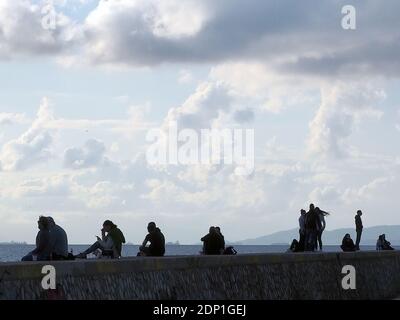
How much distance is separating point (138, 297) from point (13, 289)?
3.50 meters

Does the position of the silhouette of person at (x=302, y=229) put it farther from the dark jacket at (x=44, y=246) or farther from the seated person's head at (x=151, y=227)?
the dark jacket at (x=44, y=246)

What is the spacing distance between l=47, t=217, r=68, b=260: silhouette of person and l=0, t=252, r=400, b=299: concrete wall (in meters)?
1.94

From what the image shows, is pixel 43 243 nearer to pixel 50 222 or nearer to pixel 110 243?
pixel 50 222

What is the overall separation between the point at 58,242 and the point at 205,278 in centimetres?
263

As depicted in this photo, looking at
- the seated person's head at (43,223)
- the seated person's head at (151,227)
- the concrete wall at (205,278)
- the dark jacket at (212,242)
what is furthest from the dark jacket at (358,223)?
the seated person's head at (43,223)

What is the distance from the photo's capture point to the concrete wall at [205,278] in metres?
14.8

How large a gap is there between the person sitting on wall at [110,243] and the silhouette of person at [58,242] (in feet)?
13.5

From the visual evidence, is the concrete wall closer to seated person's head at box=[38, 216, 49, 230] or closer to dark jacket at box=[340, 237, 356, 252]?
seated person's head at box=[38, 216, 49, 230]

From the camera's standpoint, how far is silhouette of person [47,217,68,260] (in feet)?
63.9

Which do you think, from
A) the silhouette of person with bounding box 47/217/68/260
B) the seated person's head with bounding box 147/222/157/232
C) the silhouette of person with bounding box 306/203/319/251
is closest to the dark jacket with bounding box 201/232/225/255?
the seated person's head with bounding box 147/222/157/232

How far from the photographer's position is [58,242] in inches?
770

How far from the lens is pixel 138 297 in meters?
17.3
